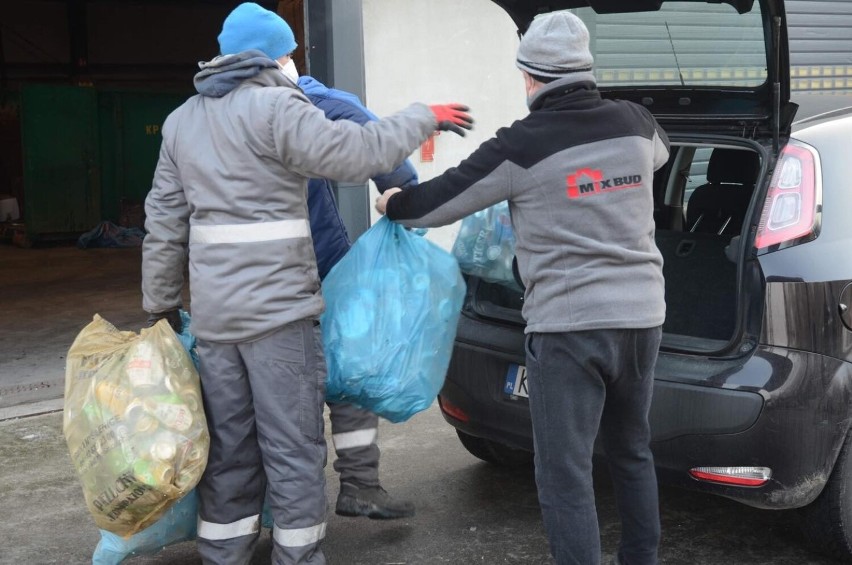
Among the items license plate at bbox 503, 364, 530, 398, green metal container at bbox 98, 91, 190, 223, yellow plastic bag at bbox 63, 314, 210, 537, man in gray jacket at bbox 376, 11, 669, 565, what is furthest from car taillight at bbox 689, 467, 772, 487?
green metal container at bbox 98, 91, 190, 223

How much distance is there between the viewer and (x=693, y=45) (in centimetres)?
413

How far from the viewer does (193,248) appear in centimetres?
303

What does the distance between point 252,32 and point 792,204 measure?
172 centimetres

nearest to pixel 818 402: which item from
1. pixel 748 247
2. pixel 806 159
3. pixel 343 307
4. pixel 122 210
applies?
pixel 748 247

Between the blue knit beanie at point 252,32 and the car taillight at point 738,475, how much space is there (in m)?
1.82

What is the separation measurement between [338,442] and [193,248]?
0.97 metres

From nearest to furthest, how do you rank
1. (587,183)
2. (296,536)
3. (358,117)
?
(587,183), (296,536), (358,117)

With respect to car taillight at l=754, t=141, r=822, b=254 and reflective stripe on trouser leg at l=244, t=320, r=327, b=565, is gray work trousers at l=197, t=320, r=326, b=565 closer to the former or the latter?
reflective stripe on trouser leg at l=244, t=320, r=327, b=565

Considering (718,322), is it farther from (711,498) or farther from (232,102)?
(232,102)

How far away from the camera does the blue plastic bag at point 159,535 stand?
3.15 m

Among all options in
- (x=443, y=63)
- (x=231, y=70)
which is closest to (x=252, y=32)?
(x=231, y=70)

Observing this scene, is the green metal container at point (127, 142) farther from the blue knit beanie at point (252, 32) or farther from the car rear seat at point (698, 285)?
the blue knit beanie at point (252, 32)

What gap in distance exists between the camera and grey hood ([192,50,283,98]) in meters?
2.92

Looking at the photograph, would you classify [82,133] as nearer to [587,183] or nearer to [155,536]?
[155,536]
